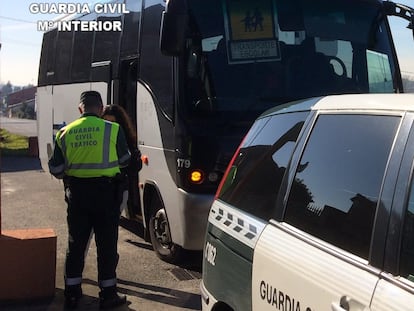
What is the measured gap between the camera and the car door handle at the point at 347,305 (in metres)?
1.95

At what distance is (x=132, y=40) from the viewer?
7242mm

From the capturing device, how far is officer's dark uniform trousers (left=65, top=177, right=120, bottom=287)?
4902 millimetres

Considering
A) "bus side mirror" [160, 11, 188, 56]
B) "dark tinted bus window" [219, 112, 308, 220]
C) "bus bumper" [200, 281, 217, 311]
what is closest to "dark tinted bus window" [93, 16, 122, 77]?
"bus side mirror" [160, 11, 188, 56]

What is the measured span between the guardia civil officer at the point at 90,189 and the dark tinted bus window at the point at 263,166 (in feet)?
6.08

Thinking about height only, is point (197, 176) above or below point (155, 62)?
below

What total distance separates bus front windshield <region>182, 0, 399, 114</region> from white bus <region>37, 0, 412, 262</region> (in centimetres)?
1

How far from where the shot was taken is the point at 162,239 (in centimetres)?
655

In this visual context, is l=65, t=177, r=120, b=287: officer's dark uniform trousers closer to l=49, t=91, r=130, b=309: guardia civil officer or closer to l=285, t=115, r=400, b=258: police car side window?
l=49, t=91, r=130, b=309: guardia civil officer

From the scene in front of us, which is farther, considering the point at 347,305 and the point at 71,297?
the point at 71,297

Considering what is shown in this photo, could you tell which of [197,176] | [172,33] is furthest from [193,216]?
[172,33]

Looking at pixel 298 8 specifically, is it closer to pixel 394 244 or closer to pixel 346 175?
pixel 346 175

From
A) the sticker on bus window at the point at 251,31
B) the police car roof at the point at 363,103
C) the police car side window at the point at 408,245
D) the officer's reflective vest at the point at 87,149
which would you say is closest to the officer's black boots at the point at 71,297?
the officer's reflective vest at the point at 87,149

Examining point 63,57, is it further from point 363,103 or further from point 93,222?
point 363,103

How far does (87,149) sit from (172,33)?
1.45 m
